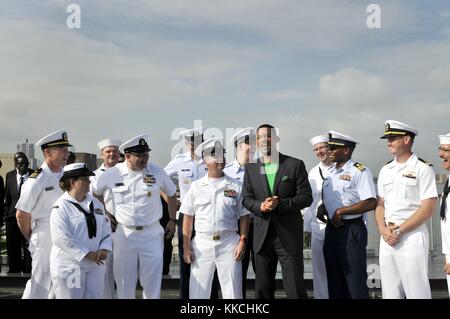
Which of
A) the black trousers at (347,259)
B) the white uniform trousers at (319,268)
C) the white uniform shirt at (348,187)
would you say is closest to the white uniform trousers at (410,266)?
the black trousers at (347,259)

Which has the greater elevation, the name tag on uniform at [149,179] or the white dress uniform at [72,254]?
the name tag on uniform at [149,179]

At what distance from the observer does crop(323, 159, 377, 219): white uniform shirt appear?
5723 millimetres

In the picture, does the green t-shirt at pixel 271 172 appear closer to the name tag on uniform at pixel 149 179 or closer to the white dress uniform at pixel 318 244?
the white dress uniform at pixel 318 244

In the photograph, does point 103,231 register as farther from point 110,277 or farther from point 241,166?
point 241,166

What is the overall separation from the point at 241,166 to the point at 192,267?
1.46 metres

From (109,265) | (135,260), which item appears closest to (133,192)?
(135,260)

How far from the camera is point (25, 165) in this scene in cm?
903

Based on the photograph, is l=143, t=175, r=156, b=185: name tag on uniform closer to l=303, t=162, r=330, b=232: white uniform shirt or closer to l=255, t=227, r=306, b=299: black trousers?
l=255, t=227, r=306, b=299: black trousers

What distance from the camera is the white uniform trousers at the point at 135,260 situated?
5.85 m

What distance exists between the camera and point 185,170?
7094 mm

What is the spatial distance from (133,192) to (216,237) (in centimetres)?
96

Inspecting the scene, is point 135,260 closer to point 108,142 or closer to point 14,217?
point 108,142

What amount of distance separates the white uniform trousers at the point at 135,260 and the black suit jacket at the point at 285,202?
1.05 meters
